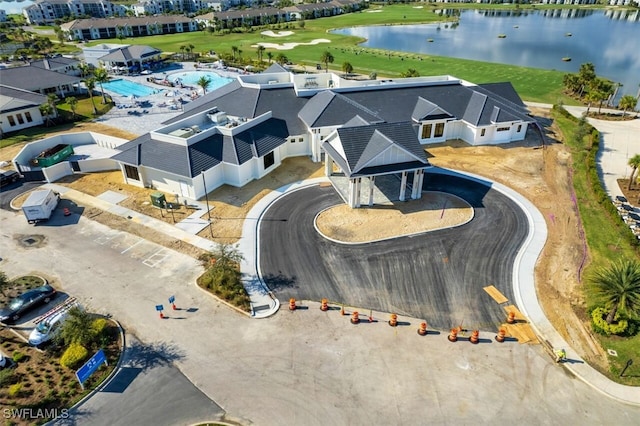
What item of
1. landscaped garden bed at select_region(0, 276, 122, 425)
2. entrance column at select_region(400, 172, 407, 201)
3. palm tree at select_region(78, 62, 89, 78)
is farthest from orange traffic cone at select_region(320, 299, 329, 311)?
palm tree at select_region(78, 62, 89, 78)

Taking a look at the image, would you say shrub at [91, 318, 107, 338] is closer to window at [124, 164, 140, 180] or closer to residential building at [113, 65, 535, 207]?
residential building at [113, 65, 535, 207]

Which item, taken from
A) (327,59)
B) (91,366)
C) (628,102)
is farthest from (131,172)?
(628,102)

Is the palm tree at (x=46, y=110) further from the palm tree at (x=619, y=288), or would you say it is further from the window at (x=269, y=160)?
the palm tree at (x=619, y=288)

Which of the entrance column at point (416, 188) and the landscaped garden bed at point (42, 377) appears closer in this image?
the landscaped garden bed at point (42, 377)

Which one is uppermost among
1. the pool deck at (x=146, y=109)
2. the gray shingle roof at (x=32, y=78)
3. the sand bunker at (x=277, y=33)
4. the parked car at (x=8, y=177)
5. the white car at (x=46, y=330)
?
the sand bunker at (x=277, y=33)

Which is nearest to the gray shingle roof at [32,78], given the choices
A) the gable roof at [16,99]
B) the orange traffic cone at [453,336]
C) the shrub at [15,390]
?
the gable roof at [16,99]

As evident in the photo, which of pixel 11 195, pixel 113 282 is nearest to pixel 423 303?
pixel 113 282

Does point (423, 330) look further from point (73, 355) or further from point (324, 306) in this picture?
point (73, 355)

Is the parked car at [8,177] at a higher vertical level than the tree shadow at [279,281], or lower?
higher
